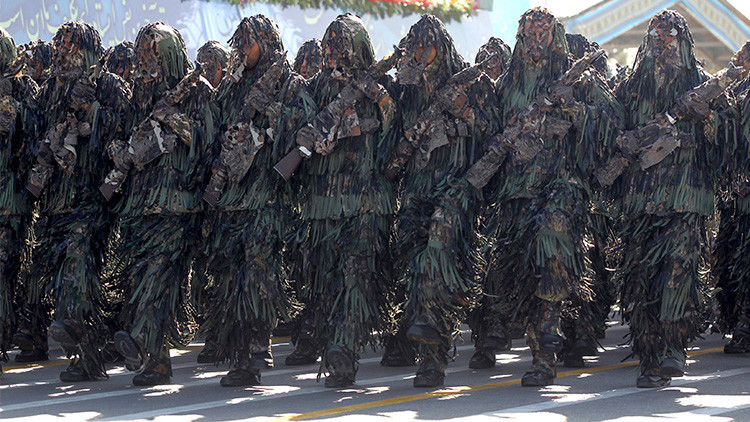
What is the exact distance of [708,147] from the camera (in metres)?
7.14

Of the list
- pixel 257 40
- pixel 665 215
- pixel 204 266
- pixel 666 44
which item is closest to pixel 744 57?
pixel 666 44

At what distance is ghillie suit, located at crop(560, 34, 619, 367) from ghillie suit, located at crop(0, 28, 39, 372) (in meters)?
4.00

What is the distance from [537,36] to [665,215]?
56.9 inches

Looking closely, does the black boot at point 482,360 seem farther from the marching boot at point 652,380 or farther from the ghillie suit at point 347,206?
the marching boot at point 652,380

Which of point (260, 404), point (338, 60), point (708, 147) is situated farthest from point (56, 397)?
point (708, 147)

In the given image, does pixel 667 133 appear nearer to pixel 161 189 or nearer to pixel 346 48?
pixel 346 48

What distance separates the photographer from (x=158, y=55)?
291 inches

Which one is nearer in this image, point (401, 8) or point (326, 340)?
point (326, 340)

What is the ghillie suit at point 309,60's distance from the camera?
32.6 feet

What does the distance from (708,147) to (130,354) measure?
4060 mm

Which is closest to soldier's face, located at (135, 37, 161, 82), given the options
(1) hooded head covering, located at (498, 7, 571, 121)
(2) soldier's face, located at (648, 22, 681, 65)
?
(1) hooded head covering, located at (498, 7, 571, 121)

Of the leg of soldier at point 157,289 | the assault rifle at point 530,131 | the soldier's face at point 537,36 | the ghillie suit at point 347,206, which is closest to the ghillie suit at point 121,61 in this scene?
the leg of soldier at point 157,289

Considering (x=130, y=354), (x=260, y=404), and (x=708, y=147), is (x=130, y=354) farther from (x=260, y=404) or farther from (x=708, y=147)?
(x=708, y=147)

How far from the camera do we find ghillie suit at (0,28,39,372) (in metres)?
7.76
